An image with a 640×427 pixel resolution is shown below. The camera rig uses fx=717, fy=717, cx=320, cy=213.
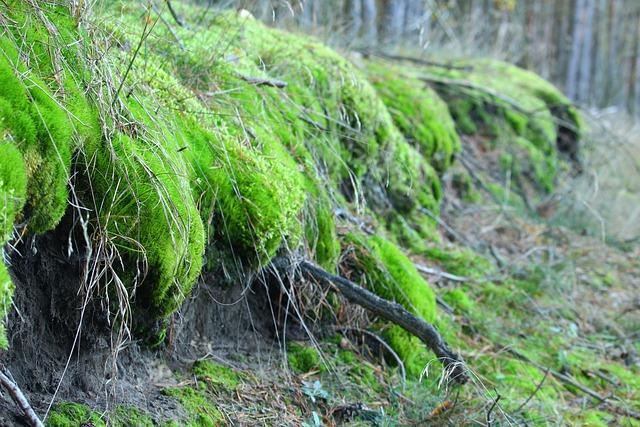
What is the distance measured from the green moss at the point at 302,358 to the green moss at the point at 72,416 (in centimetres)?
101

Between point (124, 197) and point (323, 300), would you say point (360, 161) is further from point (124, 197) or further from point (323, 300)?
point (124, 197)

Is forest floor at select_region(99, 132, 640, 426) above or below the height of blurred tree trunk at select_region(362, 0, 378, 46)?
below

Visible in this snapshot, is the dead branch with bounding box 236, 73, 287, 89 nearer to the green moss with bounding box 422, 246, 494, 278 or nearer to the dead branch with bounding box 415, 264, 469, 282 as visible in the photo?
the dead branch with bounding box 415, 264, 469, 282

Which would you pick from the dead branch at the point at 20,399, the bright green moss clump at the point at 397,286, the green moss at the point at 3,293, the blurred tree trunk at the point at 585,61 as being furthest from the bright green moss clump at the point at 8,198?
the blurred tree trunk at the point at 585,61

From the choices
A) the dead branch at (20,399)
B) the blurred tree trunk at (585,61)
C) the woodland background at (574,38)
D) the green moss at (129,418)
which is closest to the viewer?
the dead branch at (20,399)

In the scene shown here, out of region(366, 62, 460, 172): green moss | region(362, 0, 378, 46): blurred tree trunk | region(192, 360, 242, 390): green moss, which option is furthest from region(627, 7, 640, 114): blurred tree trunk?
region(192, 360, 242, 390): green moss

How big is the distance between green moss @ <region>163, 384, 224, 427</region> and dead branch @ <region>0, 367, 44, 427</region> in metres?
0.56

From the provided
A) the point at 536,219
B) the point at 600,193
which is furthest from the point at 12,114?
the point at 600,193

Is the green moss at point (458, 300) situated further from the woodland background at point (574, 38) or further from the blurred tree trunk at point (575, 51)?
the blurred tree trunk at point (575, 51)

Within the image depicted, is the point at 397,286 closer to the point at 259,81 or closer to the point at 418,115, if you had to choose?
the point at 259,81

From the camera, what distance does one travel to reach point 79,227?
2.16 meters

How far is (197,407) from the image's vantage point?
2.40m

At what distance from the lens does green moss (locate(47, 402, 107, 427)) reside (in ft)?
6.48

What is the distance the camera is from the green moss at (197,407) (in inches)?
92.2
